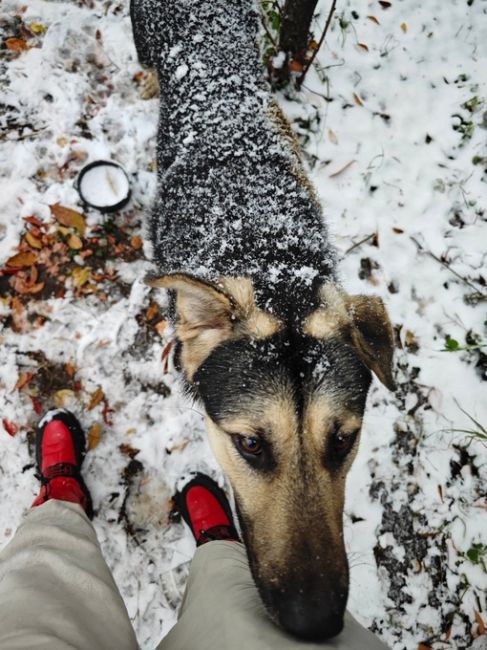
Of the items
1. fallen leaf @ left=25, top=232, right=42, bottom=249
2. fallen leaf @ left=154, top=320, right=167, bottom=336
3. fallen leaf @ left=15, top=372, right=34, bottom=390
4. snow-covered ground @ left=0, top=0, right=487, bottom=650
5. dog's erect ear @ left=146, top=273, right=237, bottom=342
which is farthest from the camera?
A: fallen leaf @ left=25, top=232, right=42, bottom=249

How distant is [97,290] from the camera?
3.98 metres

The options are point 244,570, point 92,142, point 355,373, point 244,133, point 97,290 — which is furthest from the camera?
point 92,142

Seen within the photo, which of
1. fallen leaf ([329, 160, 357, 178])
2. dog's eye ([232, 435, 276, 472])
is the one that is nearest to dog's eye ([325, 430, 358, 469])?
dog's eye ([232, 435, 276, 472])

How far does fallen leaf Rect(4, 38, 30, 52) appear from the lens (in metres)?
4.43

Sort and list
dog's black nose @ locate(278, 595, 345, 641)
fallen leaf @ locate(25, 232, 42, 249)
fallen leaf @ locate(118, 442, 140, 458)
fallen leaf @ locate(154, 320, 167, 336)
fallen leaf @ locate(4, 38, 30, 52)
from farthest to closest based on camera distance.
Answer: fallen leaf @ locate(4, 38, 30, 52)
fallen leaf @ locate(25, 232, 42, 249)
fallen leaf @ locate(154, 320, 167, 336)
fallen leaf @ locate(118, 442, 140, 458)
dog's black nose @ locate(278, 595, 345, 641)

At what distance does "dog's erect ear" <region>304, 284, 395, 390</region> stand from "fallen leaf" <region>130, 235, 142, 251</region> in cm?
213

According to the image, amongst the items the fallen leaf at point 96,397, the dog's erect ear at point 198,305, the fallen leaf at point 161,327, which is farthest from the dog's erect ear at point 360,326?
the fallen leaf at point 96,397

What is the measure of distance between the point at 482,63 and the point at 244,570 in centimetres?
520

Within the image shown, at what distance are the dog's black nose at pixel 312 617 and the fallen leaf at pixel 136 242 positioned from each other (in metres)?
3.07

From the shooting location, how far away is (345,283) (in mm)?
4000

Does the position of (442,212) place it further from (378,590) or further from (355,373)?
(378,590)

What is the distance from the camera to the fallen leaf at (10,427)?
3690mm

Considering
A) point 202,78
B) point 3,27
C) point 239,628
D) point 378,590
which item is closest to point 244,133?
point 202,78

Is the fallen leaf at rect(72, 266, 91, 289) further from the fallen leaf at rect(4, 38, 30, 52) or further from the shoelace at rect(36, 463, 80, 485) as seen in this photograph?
the fallen leaf at rect(4, 38, 30, 52)
